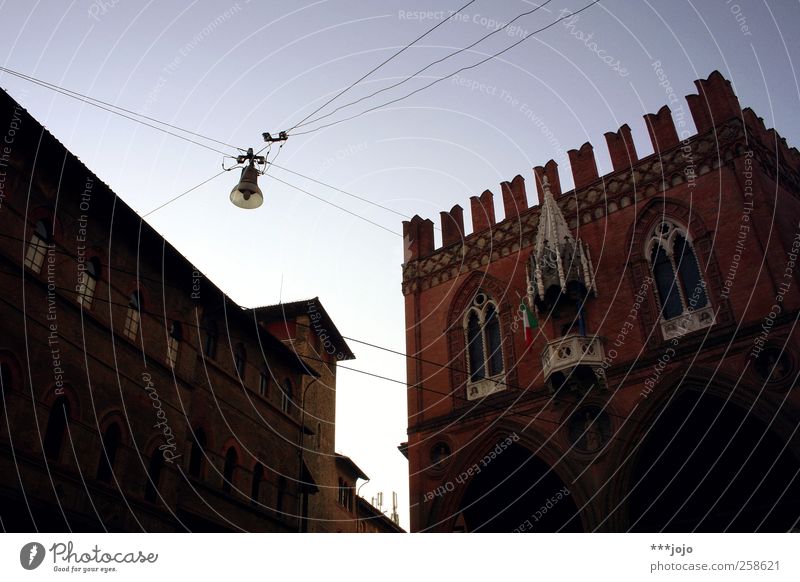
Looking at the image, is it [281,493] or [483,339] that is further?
[281,493]

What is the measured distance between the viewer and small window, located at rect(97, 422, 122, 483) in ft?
50.4

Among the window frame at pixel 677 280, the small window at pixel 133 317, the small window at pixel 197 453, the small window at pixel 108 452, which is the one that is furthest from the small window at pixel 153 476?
the window frame at pixel 677 280

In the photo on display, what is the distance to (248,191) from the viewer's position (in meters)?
11.2

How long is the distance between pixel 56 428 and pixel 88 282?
141 inches

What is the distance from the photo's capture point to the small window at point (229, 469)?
66.6 ft

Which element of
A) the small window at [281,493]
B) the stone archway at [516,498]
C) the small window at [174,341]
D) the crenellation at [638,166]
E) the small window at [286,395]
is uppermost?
the crenellation at [638,166]

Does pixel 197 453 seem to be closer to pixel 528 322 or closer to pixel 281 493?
pixel 281 493

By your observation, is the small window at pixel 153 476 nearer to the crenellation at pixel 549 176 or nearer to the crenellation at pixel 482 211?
the crenellation at pixel 482 211

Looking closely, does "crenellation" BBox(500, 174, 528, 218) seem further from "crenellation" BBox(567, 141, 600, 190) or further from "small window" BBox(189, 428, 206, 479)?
"small window" BBox(189, 428, 206, 479)

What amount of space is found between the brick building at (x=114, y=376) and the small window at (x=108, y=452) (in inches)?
1.6

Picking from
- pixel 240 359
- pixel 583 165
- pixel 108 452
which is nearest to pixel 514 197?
pixel 583 165

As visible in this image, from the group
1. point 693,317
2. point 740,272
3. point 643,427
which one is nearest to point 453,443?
point 643,427

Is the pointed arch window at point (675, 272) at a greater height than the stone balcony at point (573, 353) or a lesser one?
greater
